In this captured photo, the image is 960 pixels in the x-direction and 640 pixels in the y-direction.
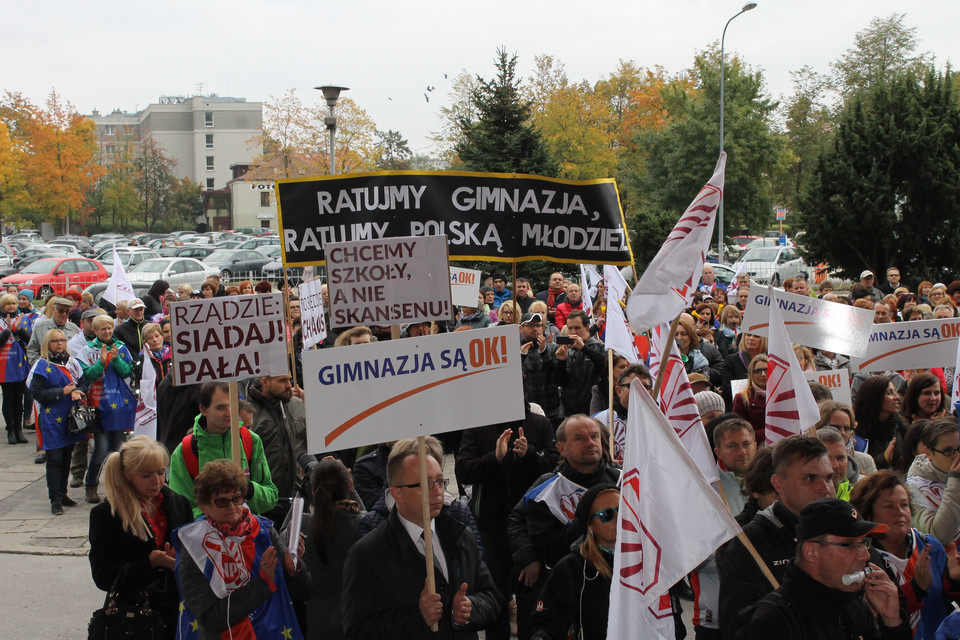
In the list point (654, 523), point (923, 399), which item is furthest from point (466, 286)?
point (654, 523)

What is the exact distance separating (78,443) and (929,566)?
29.4ft

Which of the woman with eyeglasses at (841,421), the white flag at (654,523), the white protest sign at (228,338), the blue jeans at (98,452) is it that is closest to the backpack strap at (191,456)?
the white protest sign at (228,338)

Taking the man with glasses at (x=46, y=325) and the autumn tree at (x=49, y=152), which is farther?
the autumn tree at (x=49, y=152)

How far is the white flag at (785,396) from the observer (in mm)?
5645

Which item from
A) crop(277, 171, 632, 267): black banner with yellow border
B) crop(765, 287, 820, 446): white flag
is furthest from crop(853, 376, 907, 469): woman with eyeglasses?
crop(277, 171, 632, 267): black banner with yellow border

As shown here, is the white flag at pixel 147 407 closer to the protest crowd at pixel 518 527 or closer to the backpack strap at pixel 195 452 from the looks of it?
the protest crowd at pixel 518 527

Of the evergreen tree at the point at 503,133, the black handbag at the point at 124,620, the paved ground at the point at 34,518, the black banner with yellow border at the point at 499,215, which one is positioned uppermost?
the evergreen tree at the point at 503,133

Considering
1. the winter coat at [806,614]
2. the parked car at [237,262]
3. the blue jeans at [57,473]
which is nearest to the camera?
the winter coat at [806,614]

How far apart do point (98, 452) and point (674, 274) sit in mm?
7063

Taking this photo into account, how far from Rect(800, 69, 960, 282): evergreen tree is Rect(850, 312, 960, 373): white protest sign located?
16651mm

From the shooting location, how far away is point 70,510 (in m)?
9.37

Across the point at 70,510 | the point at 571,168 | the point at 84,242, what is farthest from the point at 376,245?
the point at 84,242

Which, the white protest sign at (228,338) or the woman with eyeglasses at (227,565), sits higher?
the white protest sign at (228,338)

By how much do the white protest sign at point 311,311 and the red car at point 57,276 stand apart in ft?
67.6
